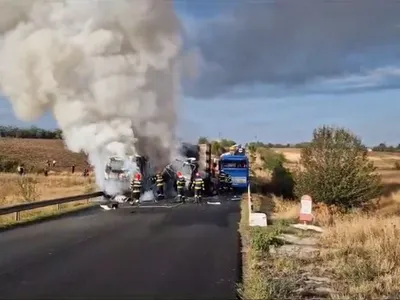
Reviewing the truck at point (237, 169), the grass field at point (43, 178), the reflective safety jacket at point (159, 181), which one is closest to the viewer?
the grass field at point (43, 178)

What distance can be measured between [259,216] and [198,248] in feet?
16.9

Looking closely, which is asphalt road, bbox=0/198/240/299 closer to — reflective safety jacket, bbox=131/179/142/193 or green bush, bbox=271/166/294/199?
reflective safety jacket, bbox=131/179/142/193

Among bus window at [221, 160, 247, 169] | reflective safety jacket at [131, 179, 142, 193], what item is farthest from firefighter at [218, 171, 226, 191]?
reflective safety jacket at [131, 179, 142, 193]

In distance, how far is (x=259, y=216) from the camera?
60.4 ft

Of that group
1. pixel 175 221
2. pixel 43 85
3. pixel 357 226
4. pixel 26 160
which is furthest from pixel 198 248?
pixel 26 160

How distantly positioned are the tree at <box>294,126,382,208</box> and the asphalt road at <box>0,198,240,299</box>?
10.0 metres

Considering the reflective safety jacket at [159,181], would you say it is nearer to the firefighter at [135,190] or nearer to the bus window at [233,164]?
the firefighter at [135,190]

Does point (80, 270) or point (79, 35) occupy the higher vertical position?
point (79, 35)

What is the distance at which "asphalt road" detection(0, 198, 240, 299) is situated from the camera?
8.85m

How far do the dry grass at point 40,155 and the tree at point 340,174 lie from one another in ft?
148

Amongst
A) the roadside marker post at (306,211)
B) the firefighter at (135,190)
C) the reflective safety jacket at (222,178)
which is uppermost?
the reflective safety jacket at (222,178)

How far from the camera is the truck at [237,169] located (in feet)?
140

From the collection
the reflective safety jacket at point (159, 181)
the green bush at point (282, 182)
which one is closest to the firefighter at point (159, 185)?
the reflective safety jacket at point (159, 181)

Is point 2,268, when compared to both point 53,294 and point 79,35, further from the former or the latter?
point 79,35
